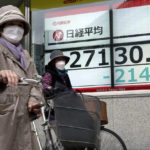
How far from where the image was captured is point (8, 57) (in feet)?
9.52

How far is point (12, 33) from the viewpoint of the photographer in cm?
301

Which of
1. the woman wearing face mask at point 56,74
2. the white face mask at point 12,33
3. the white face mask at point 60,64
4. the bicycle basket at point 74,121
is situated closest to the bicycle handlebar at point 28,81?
the white face mask at point 12,33

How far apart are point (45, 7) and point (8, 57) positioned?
5323 millimetres

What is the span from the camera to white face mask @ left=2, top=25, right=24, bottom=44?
118 inches

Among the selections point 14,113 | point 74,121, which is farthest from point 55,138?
point 14,113

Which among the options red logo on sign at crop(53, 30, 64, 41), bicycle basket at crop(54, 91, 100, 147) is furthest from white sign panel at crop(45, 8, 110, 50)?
bicycle basket at crop(54, 91, 100, 147)

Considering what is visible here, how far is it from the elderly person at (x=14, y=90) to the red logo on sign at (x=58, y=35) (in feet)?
15.4

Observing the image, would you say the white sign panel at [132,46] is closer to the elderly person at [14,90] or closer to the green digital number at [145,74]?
the green digital number at [145,74]

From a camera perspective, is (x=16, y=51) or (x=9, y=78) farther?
(x=16, y=51)

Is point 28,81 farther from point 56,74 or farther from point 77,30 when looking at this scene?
point 77,30

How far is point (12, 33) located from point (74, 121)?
91 cm

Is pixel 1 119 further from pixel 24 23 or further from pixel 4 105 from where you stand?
pixel 24 23

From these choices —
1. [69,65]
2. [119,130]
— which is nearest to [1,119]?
[119,130]

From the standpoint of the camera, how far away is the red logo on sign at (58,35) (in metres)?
7.87
